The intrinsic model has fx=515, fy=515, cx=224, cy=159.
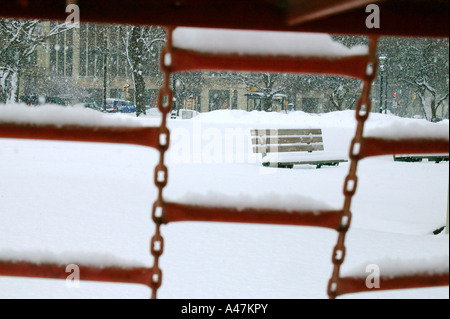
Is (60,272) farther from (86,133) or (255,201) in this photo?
(255,201)

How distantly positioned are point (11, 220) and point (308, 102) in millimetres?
40726

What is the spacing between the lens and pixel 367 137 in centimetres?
147

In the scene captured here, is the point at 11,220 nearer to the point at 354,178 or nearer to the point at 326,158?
the point at 354,178

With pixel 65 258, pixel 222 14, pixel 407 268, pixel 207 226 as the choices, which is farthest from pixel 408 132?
pixel 207 226

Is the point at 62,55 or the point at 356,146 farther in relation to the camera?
the point at 62,55

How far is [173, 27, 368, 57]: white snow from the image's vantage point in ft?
4.64

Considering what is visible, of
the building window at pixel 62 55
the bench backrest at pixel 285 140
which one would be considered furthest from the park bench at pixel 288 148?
the building window at pixel 62 55

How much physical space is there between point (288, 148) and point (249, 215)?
385 inches

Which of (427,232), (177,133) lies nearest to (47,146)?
(177,133)

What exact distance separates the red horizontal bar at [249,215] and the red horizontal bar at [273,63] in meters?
0.40

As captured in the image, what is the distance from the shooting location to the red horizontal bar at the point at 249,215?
1482mm

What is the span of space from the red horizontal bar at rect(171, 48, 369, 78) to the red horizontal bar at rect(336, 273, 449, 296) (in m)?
0.61

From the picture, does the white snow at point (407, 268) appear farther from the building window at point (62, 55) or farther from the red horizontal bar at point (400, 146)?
the building window at point (62, 55)

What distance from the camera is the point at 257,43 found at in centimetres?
143
